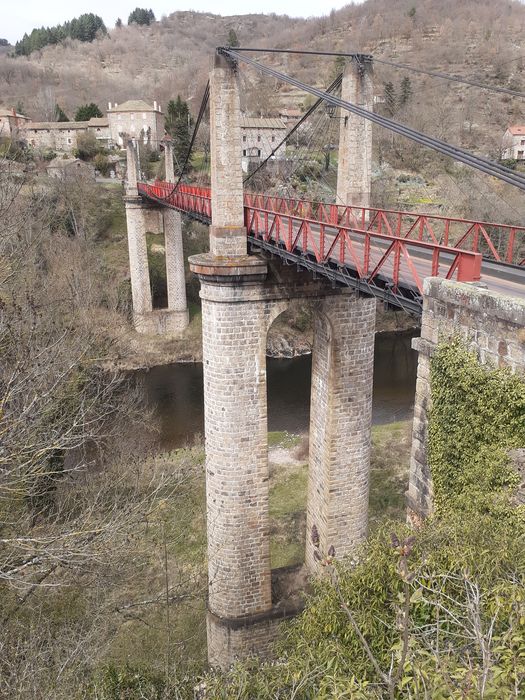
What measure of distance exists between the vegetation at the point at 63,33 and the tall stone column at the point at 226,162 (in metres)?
106

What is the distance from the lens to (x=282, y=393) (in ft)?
81.0

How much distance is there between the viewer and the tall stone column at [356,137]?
9703mm

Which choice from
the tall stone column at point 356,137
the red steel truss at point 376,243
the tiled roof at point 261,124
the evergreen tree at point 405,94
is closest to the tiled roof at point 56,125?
the tiled roof at point 261,124

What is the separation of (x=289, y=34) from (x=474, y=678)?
105796mm

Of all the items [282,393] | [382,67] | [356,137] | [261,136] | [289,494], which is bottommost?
[282,393]

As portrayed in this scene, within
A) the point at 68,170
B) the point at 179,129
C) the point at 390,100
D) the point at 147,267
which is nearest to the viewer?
the point at 147,267

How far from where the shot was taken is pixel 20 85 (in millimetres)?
68062

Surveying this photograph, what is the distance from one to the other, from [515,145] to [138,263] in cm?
3376

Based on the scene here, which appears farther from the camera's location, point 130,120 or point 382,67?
point 382,67

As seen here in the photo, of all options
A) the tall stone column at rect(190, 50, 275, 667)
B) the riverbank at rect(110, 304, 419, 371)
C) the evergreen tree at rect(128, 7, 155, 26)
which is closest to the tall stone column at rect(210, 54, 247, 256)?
the tall stone column at rect(190, 50, 275, 667)

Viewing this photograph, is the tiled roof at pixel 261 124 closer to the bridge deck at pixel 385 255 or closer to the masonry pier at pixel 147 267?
the masonry pier at pixel 147 267

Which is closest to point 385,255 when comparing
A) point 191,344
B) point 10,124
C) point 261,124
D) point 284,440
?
point 284,440

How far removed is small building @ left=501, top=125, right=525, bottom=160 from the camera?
43906mm

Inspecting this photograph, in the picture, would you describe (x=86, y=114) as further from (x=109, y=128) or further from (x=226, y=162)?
(x=226, y=162)
